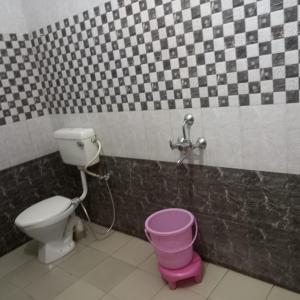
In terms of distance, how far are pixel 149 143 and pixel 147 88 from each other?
0.36 meters

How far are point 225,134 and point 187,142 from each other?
0.73ft

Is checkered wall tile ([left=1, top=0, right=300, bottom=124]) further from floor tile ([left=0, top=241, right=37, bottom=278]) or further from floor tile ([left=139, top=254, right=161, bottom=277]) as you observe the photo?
floor tile ([left=0, top=241, right=37, bottom=278])

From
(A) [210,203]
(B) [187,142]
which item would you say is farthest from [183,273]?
(B) [187,142]

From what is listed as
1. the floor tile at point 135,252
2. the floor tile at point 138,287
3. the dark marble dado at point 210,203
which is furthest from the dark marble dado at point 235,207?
the floor tile at point 138,287

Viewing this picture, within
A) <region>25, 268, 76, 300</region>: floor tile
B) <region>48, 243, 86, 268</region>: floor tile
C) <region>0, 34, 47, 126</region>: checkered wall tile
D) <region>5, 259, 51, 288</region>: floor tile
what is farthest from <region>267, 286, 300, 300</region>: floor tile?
<region>0, 34, 47, 126</region>: checkered wall tile

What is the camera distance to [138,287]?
5.74ft

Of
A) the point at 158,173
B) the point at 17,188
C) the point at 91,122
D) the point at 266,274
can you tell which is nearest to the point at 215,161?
the point at 158,173

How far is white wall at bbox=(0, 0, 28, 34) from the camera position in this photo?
→ 2.17 metres

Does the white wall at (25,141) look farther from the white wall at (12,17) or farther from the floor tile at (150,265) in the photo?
the floor tile at (150,265)

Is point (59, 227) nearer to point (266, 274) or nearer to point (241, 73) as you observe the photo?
point (266, 274)

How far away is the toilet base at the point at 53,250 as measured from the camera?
6.96 ft

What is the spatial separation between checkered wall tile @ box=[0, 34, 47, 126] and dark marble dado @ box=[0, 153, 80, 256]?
0.42 metres

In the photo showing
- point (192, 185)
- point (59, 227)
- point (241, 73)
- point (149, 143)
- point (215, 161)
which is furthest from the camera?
point (59, 227)

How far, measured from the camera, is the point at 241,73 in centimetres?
137
